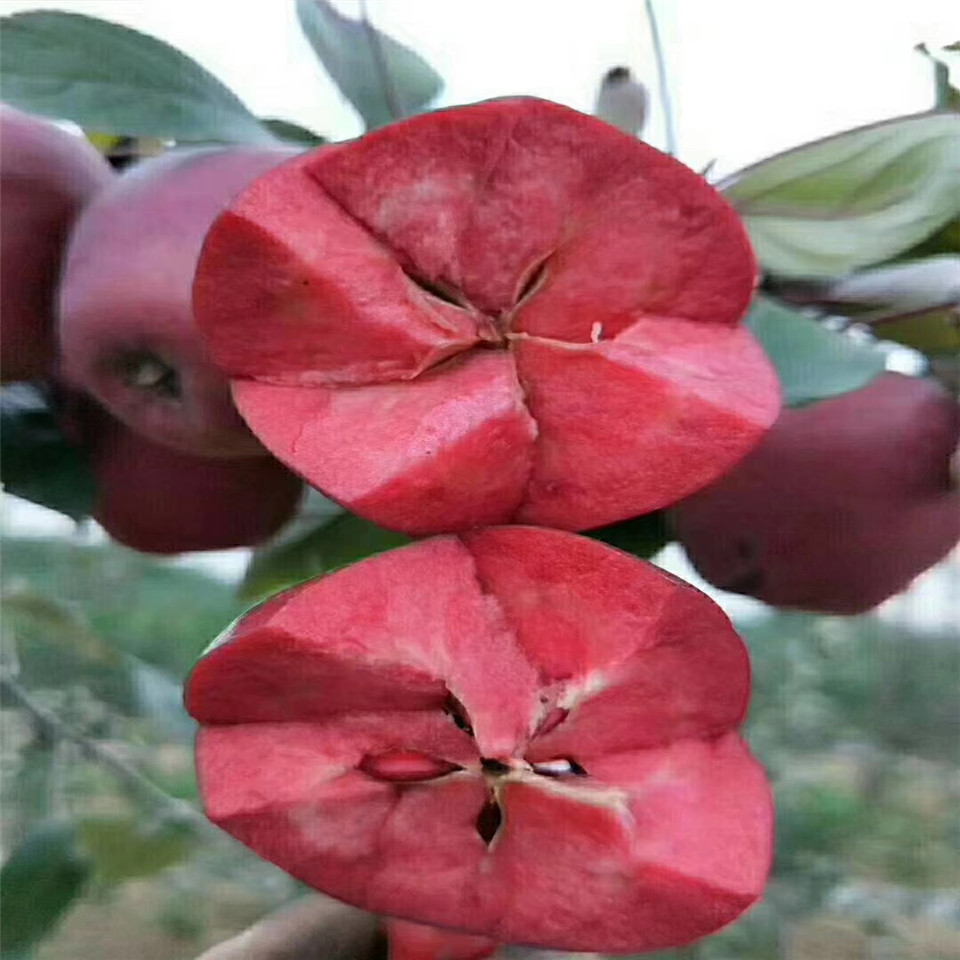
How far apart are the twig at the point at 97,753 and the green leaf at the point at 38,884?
0.04m

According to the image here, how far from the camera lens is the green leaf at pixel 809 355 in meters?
0.23

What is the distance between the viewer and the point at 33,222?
0.87 feet

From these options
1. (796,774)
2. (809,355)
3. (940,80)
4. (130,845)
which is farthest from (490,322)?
(796,774)

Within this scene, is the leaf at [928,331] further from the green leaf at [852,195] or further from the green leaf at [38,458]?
the green leaf at [38,458]

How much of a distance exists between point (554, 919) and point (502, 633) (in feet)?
0.17

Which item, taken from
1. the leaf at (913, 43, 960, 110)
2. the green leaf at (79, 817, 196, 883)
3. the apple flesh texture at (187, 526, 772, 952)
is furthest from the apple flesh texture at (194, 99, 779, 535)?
the green leaf at (79, 817, 196, 883)

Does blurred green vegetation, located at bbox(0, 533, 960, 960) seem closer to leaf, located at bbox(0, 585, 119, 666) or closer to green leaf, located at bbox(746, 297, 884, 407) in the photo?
leaf, located at bbox(0, 585, 119, 666)

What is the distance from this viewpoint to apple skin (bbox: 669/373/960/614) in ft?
0.90

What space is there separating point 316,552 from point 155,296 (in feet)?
0.34

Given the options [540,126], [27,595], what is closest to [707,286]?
[540,126]

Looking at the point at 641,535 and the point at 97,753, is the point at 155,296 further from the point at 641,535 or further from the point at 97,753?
the point at 97,753

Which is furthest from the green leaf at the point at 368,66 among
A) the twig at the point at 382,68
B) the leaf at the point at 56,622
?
the leaf at the point at 56,622

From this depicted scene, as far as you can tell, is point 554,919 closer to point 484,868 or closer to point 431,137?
point 484,868

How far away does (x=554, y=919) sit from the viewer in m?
0.21
